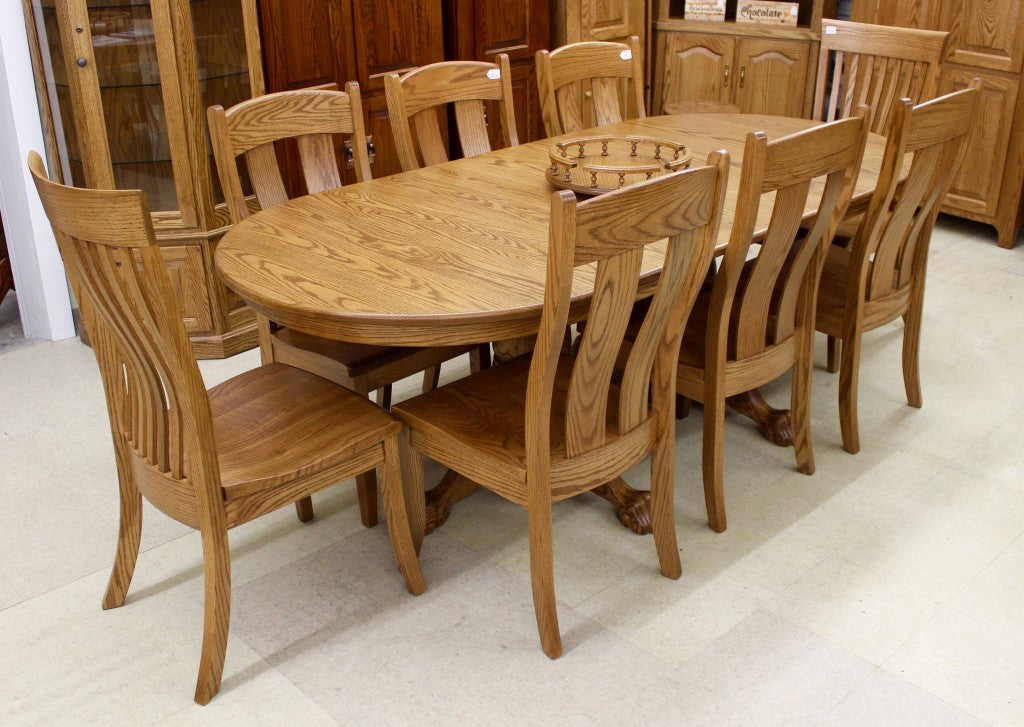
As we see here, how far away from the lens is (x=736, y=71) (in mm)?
4879

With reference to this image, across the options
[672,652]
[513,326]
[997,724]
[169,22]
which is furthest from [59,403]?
[997,724]

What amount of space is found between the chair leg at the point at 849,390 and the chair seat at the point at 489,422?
0.83 m

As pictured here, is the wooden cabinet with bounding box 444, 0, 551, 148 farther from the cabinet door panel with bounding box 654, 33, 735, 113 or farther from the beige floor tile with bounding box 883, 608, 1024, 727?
the beige floor tile with bounding box 883, 608, 1024, 727

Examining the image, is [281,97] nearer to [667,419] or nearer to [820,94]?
[667,419]

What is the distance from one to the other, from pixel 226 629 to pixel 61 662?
40 centimetres

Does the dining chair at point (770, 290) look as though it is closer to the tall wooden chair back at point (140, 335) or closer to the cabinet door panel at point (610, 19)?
the tall wooden chair back at point (140, 335)

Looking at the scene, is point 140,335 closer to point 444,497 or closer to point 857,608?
point 444,497

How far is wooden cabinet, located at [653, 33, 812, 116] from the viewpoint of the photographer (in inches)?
185

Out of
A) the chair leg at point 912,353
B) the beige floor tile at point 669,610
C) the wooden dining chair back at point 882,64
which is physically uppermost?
the wooden dining chair back at point 882,64

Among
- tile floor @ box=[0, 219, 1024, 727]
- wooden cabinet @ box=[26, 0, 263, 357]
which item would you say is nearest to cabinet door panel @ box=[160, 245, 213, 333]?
wooden cabinet @ box=[26, 0, 263, 357]

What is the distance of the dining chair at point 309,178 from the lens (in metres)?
2.46

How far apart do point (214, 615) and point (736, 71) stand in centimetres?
380

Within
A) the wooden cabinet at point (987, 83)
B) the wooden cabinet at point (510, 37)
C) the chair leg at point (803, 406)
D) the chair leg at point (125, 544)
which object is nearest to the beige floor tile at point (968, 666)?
the chair leg at point (803, 406)

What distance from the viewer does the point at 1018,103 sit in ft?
13.4
